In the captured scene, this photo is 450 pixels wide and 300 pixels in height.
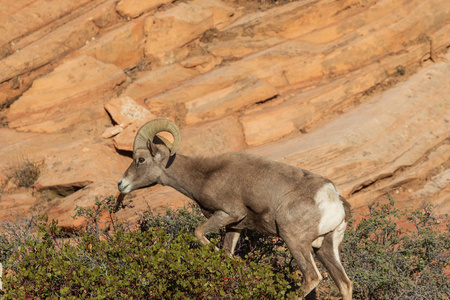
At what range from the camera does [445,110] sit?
45.9 ft

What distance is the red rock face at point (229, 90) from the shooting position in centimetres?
1209

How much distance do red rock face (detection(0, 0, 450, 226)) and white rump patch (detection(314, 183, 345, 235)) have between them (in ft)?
16.0

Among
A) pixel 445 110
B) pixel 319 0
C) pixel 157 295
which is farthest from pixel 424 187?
pixel 157 295

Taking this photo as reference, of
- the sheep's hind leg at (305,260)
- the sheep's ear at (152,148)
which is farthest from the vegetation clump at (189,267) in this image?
the sheep's ear at (152,148)

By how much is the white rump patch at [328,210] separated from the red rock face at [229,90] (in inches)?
192

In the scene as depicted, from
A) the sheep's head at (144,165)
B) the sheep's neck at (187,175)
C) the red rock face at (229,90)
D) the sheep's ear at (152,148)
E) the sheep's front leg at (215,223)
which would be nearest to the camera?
the sheep's front leg at (215,223)

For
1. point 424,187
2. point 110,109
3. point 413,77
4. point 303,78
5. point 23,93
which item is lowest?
point 424,187

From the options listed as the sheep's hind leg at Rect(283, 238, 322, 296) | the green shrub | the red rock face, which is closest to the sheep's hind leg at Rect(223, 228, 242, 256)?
the sheep's hind leg at Rect(283, 238, 322, 296)

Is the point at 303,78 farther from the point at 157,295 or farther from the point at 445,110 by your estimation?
the point at 157,295

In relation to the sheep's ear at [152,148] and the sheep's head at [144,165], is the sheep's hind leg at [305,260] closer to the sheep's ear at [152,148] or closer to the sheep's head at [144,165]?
the sheep's head at [144,165]

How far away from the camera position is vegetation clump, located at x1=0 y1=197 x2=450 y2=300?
546cm

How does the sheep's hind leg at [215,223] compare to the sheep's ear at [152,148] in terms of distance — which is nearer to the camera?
the sheep's hind leg at [215,223]

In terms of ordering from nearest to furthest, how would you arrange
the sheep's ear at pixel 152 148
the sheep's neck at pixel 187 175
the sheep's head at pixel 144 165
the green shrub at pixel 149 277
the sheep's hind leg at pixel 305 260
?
the green shrub at pixel 149 277
the sheep's hind leg at pixel 305 260
the sheep's neck at pixel 187 175
the sheep's ear at pixel 152 148
the sheep's head at pixel 144 165

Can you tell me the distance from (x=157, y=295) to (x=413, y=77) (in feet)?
39.1
